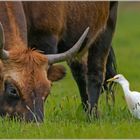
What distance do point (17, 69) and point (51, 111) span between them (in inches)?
79.7

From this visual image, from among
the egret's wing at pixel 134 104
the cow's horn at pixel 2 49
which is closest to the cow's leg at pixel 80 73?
the egret's wing at pixel 134 104

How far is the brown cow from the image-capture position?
10.4 m

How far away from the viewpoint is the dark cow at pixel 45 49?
10445 mm

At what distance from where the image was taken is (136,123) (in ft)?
35.4

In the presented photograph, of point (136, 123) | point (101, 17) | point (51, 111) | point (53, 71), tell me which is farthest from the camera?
point (101, 17)

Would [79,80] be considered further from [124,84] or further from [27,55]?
[27,55]

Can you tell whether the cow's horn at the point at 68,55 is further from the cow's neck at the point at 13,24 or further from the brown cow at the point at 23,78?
the cow's neck at the point at 13,24

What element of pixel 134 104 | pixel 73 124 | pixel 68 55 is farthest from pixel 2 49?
pixel 134 104

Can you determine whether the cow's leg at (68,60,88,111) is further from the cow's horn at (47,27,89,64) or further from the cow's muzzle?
the cow's muzzle

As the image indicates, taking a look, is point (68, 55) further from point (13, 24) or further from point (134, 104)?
point (134, 104)

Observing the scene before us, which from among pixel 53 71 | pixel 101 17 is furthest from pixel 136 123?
pixel 101 17

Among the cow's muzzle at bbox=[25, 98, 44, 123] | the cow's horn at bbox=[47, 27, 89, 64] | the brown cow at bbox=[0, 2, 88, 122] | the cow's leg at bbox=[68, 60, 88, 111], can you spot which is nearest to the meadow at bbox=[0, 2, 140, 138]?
the cow's muzzle at bbox=[25, 98, 44, 123]

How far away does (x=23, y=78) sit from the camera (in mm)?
10430

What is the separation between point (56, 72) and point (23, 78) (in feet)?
4.28
